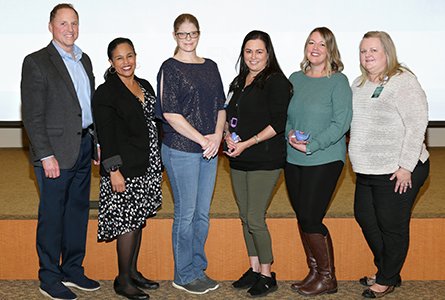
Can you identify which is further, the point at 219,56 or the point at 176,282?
the point at 219,56

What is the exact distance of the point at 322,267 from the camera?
11.3ft

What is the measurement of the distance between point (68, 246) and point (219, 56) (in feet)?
6.38

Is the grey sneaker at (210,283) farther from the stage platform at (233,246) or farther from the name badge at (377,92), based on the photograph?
the name badge at (377,92)

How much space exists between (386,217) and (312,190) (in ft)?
1.27

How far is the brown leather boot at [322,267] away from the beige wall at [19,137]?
8.10ft

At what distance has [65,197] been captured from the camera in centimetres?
337

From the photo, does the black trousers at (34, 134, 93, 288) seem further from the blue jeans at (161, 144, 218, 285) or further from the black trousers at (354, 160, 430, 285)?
the black trousers at (354, 160, 430, 285)

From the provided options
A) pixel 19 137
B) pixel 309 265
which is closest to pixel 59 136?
pixel 309 265

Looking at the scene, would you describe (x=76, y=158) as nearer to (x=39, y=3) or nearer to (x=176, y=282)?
(x=176, y=282)

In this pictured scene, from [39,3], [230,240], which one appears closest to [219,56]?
[39,3]

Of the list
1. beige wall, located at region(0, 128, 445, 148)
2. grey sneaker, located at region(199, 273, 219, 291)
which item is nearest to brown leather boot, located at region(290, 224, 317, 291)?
grey sneaker, located at region(199, 273, 219, 291)

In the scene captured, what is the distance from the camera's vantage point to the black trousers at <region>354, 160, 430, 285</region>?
3.24m

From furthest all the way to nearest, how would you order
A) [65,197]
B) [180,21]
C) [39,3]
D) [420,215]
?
[39,3]
[420,215]
[65,197]
[180,21]

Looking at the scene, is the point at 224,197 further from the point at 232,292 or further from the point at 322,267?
the point at 322,267
